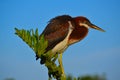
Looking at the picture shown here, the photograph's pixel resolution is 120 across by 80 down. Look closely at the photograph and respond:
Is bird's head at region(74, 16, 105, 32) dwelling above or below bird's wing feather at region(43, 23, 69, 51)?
above

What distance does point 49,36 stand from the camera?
9.27 metres

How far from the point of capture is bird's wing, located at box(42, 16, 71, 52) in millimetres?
9276

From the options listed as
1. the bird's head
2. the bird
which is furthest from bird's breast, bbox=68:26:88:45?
the bird's head

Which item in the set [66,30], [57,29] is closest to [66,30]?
[66,30]

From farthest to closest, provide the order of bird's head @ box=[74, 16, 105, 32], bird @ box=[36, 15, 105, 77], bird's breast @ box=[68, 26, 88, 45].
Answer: bird's head @ box=[74, 16, 105, 32] → bird's breast @ box=[68, 26, 88, 45] → bird @ box=[36, 15, 105, 77]

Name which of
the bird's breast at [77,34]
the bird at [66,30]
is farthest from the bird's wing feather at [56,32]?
the bird's breast at [77,34]

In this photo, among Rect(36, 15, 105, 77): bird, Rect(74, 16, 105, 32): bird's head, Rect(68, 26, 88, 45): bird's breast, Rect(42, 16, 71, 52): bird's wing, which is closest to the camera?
Rect(42, 16, 71, 52): bird's wing

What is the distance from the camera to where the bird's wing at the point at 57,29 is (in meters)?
9.28

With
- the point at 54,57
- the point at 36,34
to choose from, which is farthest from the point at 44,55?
the point at 36,34

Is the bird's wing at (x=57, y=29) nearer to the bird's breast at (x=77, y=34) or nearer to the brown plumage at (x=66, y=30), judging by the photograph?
the brown plumage at (x=66, y=30)

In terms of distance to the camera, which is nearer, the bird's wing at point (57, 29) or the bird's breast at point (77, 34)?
the bird's wing at point (57, 29)

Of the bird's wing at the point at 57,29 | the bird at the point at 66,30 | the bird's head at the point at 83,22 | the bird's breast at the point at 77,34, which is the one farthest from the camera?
the bird's head at the point at 83,22

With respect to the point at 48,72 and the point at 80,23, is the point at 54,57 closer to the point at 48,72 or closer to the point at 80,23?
the point at 48,72

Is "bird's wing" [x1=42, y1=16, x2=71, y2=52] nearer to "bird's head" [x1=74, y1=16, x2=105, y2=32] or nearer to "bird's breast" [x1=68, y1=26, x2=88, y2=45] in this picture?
"bird's breast" [x1=68, y1=26, x2=88, y2=45]
